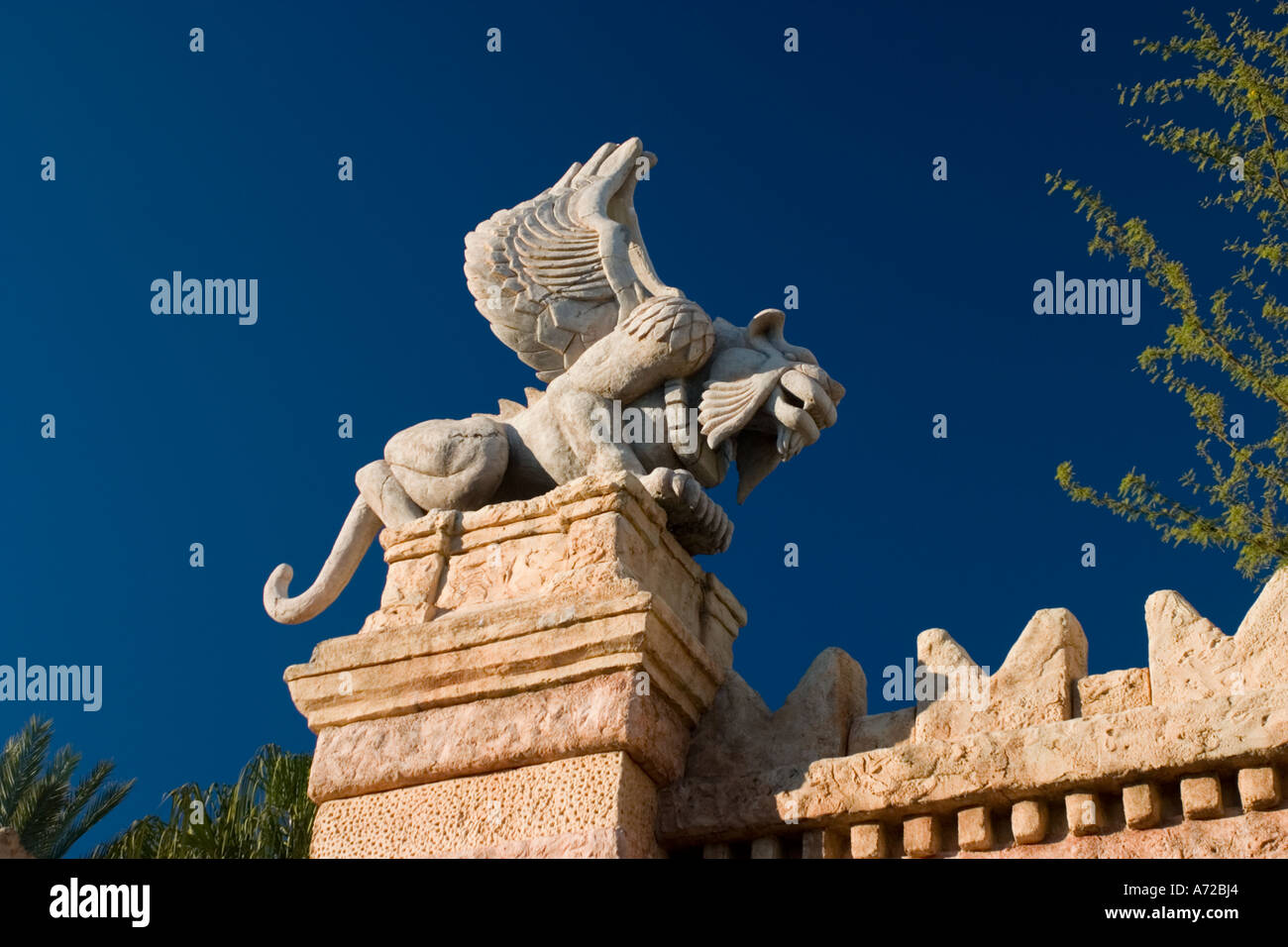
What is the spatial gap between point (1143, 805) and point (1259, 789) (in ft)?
1.11

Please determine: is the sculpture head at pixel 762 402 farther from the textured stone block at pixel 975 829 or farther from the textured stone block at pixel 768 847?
the textured stone block at pixel 975 829

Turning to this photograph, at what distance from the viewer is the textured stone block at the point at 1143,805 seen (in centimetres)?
479

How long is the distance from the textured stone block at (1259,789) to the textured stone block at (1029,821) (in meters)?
0.60

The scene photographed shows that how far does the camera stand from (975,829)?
5066 millimetres

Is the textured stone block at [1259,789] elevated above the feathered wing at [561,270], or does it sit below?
below

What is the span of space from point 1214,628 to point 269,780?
8.81 m

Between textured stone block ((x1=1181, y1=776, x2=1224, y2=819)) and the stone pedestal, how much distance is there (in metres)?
1.73

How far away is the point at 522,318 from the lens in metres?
6.77

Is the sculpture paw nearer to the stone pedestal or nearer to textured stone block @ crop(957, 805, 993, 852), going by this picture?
the stone pedestal

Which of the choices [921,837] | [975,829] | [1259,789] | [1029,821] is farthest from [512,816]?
[1259,789]

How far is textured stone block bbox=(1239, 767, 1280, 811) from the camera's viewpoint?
4645 mm

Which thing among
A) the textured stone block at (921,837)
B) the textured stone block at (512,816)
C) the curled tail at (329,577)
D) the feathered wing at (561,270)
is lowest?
the textured stone block at (921,837)

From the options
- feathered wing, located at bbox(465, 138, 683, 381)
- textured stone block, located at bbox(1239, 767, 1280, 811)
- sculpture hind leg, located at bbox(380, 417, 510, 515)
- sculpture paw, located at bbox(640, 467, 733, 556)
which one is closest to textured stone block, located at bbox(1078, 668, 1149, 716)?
textured stone block, located at bbox(1239, 767, 1280, 811)

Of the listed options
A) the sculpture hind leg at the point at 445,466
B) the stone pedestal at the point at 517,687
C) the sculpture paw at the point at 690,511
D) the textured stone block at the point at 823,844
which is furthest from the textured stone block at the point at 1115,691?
the sculpture hind leg at the point at 445,466
